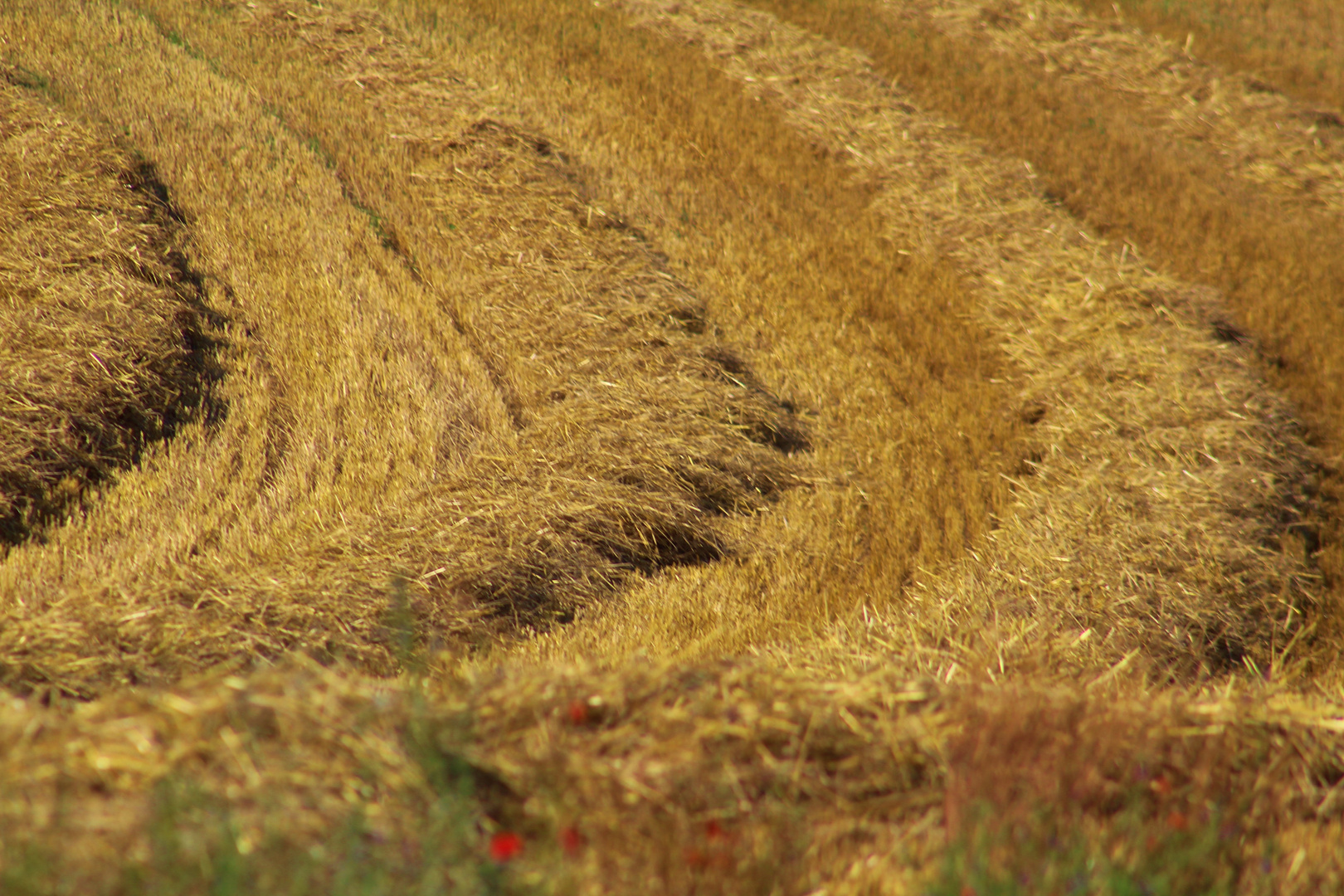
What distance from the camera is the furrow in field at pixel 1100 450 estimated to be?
4070 mm

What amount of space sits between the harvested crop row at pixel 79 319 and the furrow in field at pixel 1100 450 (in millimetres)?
3436

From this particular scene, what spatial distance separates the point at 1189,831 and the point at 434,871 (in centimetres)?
168

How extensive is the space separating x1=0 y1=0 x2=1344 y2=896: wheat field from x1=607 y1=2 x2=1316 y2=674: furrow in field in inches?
1.2

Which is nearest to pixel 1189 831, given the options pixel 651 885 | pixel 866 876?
pixel 866 876

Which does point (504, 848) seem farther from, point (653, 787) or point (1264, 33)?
point (1264, 33)

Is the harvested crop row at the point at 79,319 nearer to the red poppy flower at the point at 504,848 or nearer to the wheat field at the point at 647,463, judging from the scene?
the wheat field at the point at 647,463

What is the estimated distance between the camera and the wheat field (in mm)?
1977

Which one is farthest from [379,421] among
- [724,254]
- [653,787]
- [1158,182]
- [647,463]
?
[1158,182]

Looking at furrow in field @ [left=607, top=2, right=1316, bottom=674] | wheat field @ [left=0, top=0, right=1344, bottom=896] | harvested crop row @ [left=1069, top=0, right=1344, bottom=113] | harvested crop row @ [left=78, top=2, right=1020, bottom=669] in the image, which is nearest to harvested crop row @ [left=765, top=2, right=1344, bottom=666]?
wheat field @ [left=0, top=0, right=1344, bottom=896]

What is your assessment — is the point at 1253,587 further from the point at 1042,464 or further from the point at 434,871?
the point at 434,871

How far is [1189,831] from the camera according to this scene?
212cm

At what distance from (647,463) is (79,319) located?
8.88ft

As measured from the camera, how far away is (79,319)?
4.29m

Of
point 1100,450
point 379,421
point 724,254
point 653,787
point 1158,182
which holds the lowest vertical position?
point 379,421
